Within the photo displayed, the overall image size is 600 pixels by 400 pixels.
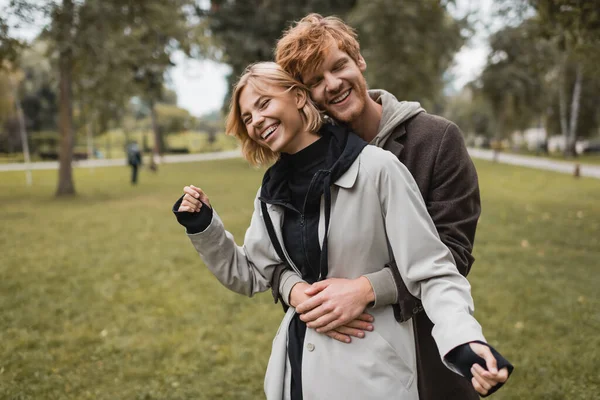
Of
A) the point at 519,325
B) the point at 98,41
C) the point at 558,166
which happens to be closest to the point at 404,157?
the point at 519,325

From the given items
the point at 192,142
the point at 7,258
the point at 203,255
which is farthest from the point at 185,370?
the point at 192,142

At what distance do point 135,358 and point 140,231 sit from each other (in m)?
6.13

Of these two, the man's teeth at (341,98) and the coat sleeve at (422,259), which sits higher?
the man's teeth at (341,98)

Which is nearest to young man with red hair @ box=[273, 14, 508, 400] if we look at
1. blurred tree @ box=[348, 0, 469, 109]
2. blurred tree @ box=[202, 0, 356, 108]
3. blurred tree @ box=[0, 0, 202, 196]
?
blurred tree @ box=[0, 0, 202, 196]

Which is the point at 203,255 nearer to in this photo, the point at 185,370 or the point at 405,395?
the point at 405,395

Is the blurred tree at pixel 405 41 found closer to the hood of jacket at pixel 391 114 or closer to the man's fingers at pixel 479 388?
the hood of jacket at pixel 391 114

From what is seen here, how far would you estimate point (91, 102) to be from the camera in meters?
21.2

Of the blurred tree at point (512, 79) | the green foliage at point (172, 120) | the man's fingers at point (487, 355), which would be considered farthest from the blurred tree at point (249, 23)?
the green foliage at point (172, 120)

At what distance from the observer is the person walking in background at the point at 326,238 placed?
1.66m

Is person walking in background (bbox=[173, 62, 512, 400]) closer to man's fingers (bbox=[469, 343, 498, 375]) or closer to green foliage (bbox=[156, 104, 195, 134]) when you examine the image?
man's fingers (bbox=[469, 343, 498, 375])

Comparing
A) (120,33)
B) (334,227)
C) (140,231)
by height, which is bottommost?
(140,231)

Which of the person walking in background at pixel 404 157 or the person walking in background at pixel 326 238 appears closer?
the person walking in background at pixel 326 238

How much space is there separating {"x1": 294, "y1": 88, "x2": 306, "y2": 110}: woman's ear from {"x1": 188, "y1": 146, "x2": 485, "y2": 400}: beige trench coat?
0.31 metres

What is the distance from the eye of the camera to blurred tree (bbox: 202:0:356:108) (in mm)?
23922
